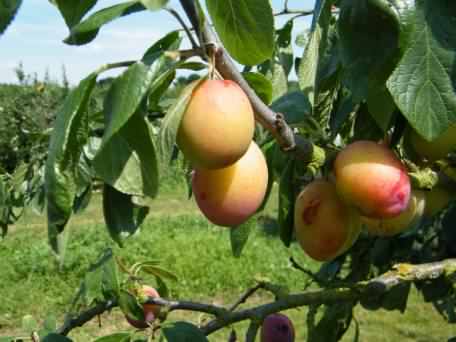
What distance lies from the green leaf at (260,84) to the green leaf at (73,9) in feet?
0.70

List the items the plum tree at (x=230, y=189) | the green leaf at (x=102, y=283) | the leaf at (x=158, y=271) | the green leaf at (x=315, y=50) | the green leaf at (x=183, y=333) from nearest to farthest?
1. the plum tree at (x=230, y=189)
2. the green leaf at (x=315, y=50)
3. the green leaf at (x=183, y=333)
4. the green leaf at (x=102, y=283)
5. the leaf at (x=158, y=271)

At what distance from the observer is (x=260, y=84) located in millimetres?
725

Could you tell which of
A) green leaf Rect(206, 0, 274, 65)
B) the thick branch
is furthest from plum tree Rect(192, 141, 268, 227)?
the thick branch

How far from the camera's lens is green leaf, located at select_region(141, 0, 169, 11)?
0.47 metres

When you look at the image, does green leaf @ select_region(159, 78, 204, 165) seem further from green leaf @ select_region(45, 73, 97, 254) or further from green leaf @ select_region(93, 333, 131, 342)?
green leaf @ select_region(93, 333, 131, 342)

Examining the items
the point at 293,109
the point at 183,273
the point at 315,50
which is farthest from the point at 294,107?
the point at 183,273

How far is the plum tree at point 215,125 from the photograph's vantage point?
1.76 ft

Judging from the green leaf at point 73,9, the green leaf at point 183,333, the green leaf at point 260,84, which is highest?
the green leaf at point 73,9

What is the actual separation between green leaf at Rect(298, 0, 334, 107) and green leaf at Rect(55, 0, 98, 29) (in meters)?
0.26

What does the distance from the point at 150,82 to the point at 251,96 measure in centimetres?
12

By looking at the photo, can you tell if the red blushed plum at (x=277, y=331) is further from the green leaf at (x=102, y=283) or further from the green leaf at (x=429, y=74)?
the green leaf at (x=429, y=74)

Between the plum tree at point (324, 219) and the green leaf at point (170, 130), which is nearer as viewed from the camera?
the green leaf at point (170, 130)

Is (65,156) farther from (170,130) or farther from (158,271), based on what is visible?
(158,271)

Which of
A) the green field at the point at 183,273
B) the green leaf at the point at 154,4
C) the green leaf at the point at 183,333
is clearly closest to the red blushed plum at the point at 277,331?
the green leaf at the point at 183,333
